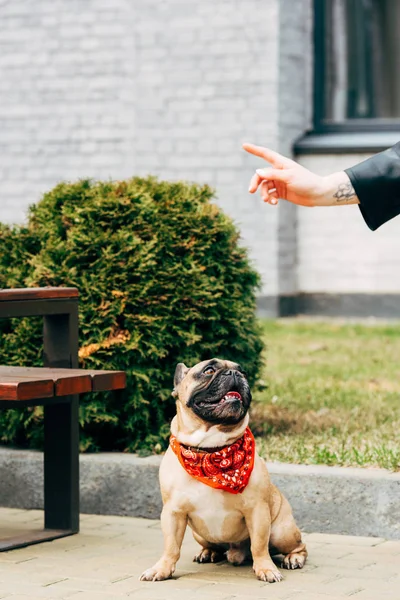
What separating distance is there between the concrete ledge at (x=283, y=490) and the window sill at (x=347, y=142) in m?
6.59

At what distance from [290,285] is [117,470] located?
665 cm

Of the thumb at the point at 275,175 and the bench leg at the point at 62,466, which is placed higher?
the thumb at the point at 275,175

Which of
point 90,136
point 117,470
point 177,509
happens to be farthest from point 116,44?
point 177,509

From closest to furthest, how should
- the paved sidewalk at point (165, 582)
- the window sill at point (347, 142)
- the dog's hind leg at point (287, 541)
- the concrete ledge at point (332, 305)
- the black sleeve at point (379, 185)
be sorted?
the black sleeve at point (379, 185) < the paved sidewalk at point (165, 582) < the dog's hind leg at point (287, 541) < the window sill at point (347, 142) < the concrete ledge at point (332, 305)

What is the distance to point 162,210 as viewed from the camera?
6.10 metres

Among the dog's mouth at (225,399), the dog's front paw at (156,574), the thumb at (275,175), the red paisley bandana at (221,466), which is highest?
the thumb at (275,175)

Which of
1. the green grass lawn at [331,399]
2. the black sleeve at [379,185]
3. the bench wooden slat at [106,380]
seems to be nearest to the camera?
the black sleeve at [379,185]

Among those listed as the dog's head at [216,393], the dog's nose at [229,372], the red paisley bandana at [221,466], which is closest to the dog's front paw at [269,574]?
the red paisley bandana at [221,466]

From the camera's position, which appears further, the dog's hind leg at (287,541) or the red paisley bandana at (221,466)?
the dog's hind leg at (287,541)

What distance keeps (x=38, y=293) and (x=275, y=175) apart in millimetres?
1935

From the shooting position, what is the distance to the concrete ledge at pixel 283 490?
521 centimetres

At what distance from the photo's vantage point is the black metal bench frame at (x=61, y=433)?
5379 millimetres

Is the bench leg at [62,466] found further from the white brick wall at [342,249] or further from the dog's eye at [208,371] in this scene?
the white brick wall at [342,249]

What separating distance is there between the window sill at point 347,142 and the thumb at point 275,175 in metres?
8.20
